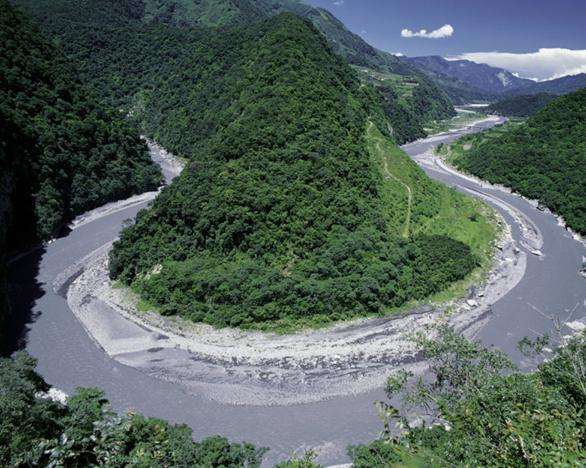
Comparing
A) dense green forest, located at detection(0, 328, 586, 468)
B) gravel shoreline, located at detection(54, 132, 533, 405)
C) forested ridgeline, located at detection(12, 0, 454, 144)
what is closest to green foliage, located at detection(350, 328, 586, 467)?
dense green forest, located at detection(0, 328, 586, 468)

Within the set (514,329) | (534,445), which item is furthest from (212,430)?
(514,329)

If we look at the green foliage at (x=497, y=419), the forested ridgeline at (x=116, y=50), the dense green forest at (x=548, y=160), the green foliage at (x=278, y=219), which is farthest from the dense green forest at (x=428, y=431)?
the forested ridgeline at (x=116, y=50)

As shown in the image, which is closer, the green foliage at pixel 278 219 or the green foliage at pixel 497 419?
the green foliage at pixel 497 419

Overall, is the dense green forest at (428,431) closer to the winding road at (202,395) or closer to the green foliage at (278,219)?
the winding road at (202,395)

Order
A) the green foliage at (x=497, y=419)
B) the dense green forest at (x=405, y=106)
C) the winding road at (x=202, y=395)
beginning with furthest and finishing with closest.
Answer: the dense green forest at (x=405, y=106) → the winding road at (x=202, y=395) → the green foliage at (x=497, y=419)

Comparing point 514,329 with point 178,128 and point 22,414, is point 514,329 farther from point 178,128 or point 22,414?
point 178,128

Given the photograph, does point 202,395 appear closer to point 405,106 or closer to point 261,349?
point 261,349

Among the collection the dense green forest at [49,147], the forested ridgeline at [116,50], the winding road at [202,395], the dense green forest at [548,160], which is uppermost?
the forested ridgeline at [116,50]
